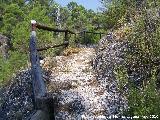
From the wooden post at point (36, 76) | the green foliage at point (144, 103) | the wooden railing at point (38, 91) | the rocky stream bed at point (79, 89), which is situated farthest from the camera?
the rocky stream bed at point (79, 89)

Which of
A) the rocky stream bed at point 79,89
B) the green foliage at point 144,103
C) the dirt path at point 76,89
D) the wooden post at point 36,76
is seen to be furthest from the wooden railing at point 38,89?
the green foliage at point 144,103

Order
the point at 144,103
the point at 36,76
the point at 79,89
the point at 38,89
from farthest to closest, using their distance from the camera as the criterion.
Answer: the point at 79,89, the point at 36,76, the point at 38,89, the point at 144,103

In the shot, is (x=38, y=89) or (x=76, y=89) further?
(x=76, y=89)

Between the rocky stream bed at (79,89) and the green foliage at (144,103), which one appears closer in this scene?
Answer: the green foliage at (144,103)

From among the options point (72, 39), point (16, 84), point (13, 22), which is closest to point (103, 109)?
point (16, 84)

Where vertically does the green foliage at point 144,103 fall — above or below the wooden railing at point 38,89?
below

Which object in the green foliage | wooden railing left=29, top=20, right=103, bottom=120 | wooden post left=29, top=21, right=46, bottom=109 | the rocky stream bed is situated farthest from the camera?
Answer: the rocky stream bed

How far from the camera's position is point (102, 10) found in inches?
634

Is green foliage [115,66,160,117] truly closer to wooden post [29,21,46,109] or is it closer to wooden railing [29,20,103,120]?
wooden railing [29,20,103,120]

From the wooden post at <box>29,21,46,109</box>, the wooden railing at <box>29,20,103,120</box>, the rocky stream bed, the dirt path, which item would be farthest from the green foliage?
the wooden post at <box>29,21,46,109</box>

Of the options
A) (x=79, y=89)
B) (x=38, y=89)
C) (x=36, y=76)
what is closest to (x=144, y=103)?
(x=38, y=89)

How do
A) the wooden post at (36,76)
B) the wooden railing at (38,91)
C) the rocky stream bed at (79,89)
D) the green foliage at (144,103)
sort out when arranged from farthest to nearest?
1. the rocky stream bed at (79,89)
2. the wooden post at (36,76)
3. the green foliage at (144,103)
4. the wooden railing at (38,91)

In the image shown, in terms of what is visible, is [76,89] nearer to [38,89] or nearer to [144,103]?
[38,89]

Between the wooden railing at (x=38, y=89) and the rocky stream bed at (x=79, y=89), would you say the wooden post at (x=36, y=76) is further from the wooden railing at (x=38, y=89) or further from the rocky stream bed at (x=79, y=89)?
the rocky stream bed at (x=79, y=89)
